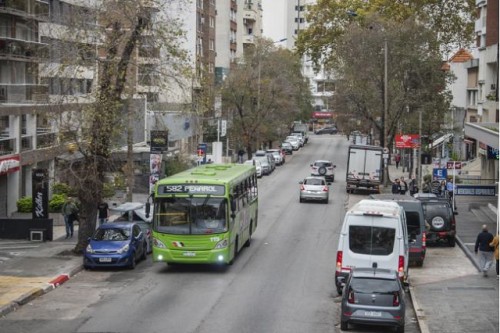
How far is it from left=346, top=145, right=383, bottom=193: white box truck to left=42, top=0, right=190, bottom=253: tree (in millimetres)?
28072

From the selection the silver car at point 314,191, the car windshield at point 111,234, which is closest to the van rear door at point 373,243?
the car windshield at point 111,234

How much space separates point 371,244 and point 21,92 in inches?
1006

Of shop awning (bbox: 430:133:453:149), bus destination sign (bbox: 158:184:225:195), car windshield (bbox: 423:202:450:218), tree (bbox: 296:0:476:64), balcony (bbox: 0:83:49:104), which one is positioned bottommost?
car windshield (bbox: 423:202:450:218)

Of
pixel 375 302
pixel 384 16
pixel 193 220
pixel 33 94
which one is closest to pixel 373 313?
pixel 375 302

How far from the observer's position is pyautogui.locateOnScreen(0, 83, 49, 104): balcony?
41969 mm

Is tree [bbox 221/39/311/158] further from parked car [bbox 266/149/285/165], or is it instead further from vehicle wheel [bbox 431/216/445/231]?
vehicle wheel [bbox 431/216/445/231]

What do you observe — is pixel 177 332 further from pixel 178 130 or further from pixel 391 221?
pixel 178 130

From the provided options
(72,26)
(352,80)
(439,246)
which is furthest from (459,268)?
(352,80)

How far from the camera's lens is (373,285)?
1942cm

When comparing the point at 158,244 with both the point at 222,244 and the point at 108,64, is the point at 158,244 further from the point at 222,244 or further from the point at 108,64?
the point at 108,64

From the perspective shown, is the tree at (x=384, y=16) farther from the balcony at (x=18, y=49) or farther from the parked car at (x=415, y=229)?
the parked car at (x=415, y=229)

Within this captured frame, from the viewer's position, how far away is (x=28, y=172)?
4459cm

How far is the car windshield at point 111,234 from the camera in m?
28.4

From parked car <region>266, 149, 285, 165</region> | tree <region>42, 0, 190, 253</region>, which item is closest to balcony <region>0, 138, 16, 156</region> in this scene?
tree <region>42, 0, 190, 253</region>
